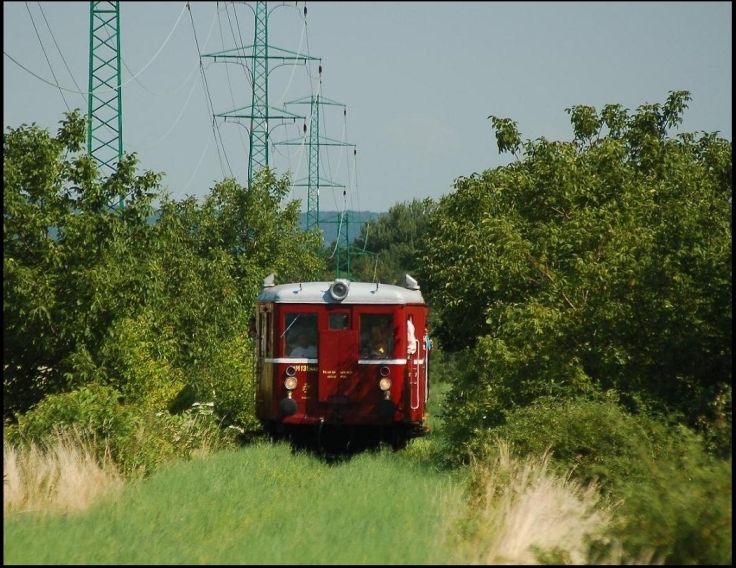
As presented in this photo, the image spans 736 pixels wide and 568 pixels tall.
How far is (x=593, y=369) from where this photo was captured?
20.4 metres

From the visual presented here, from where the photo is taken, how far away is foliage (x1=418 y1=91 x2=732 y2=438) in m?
17.7

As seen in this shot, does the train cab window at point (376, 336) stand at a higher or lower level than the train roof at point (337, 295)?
lower

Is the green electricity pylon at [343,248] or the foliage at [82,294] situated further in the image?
the green electricity pylon at [343,248]

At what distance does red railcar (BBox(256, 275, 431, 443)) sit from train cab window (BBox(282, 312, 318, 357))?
15 millimetres

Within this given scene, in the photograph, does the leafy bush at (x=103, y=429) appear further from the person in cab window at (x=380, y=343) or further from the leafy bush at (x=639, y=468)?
the leafy bush at (x=639, y=468)

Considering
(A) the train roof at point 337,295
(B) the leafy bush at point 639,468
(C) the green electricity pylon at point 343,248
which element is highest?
(C) the green electricity pylon at point 343,248

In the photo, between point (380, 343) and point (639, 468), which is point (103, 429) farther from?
point (639, 468)

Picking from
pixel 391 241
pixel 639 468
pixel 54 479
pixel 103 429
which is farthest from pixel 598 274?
pixel 391 241

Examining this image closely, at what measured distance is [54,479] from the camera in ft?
51.1

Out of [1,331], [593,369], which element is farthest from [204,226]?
[593,369]

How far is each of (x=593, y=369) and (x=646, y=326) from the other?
1.40 m

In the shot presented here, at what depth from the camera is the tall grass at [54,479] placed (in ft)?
46.6

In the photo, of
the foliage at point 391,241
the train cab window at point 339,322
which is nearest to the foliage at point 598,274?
the train cab window at point 339,322

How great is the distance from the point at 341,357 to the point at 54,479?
7.53 metres
